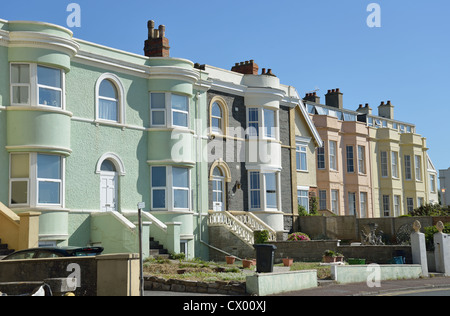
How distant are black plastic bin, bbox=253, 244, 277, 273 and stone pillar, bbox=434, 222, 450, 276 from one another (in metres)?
9.37

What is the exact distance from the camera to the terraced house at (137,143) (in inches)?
938

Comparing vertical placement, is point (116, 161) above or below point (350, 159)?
below

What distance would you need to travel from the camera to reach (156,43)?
3106 centimetres

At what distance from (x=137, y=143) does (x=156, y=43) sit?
5.40 metres

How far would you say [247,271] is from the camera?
75.5 ft

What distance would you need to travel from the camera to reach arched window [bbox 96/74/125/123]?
27.2 metres

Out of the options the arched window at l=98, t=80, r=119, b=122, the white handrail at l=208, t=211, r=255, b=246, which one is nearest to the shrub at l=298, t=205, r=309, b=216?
the white handrail at l=208, t=211, r=255, b=246

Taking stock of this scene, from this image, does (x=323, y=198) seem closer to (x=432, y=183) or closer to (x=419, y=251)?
(x=419, y=251)

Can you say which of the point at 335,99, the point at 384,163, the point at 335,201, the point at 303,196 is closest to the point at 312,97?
the point at 335,99

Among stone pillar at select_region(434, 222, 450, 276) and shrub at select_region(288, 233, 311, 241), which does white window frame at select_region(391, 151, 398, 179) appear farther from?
stone pillar at select_region(434, 222, 450, 276)

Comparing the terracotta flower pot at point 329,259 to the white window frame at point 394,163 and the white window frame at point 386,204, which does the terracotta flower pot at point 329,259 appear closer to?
the white window frame at point 386,204

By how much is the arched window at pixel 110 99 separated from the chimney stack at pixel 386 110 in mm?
42949

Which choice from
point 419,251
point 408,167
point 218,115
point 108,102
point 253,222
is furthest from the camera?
point 408,167
